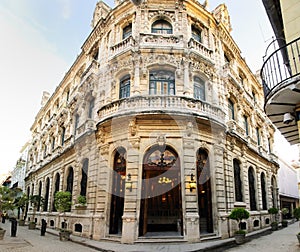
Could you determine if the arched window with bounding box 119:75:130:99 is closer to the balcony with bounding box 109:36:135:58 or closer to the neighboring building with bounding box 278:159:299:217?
the balcony with bounding box 109:36:135:58

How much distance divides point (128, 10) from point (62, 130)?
1244 centimetres

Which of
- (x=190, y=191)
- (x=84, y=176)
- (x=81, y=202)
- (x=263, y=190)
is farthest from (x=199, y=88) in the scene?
(x=263, y=190)

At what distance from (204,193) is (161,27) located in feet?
34.1

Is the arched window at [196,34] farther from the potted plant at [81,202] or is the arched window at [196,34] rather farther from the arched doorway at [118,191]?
the potted plant at [81,202]

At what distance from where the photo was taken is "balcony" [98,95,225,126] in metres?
12.9

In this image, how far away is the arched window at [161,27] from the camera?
16.0m

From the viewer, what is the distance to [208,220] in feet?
43.2

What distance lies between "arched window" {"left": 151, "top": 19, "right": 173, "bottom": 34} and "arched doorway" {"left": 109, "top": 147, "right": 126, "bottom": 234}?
7791mm

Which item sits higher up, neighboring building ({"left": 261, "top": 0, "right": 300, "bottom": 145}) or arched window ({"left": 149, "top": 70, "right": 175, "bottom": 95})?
arched window ({"left": 149, "top": 70, "right": 175, "bottom": 95})

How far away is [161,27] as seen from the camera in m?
16.2

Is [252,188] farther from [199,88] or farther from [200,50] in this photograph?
[200,50]

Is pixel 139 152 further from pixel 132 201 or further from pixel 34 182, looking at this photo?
pixel 34 182

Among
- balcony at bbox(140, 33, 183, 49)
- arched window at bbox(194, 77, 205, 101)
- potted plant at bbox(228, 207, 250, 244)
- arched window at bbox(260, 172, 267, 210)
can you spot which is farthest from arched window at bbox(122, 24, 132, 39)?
arched window at bbox(260, 172, 267, 210)

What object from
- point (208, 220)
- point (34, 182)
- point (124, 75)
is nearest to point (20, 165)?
point (34, 182)
